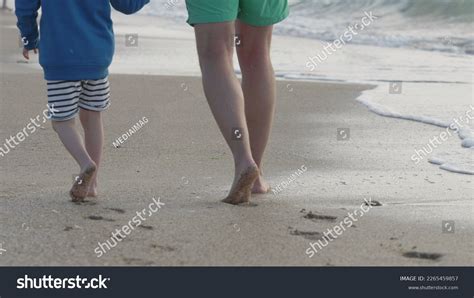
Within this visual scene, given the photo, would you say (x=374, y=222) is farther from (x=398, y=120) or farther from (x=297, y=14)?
(x=297, y=14)

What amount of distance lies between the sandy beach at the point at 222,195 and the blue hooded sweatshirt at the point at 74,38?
0.57m

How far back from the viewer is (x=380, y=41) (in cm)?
1401

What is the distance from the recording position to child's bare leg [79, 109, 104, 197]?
4.29 m

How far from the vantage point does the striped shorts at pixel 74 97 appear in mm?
4137

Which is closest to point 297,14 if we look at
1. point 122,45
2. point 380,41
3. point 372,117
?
point 380,41

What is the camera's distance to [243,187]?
4.05 m

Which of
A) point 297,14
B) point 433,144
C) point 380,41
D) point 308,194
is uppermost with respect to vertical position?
point 308,194

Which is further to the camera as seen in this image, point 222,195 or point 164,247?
point 222,195

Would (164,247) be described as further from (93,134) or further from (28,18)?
(28,18)

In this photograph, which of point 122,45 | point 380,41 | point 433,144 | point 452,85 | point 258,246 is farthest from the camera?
point 380,41

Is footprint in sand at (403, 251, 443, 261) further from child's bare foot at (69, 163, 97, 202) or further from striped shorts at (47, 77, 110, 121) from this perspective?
striped shorts at (47, 77, 110, 121)

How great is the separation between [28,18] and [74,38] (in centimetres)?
26

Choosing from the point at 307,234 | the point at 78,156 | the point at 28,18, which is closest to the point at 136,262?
the point at 307,234
